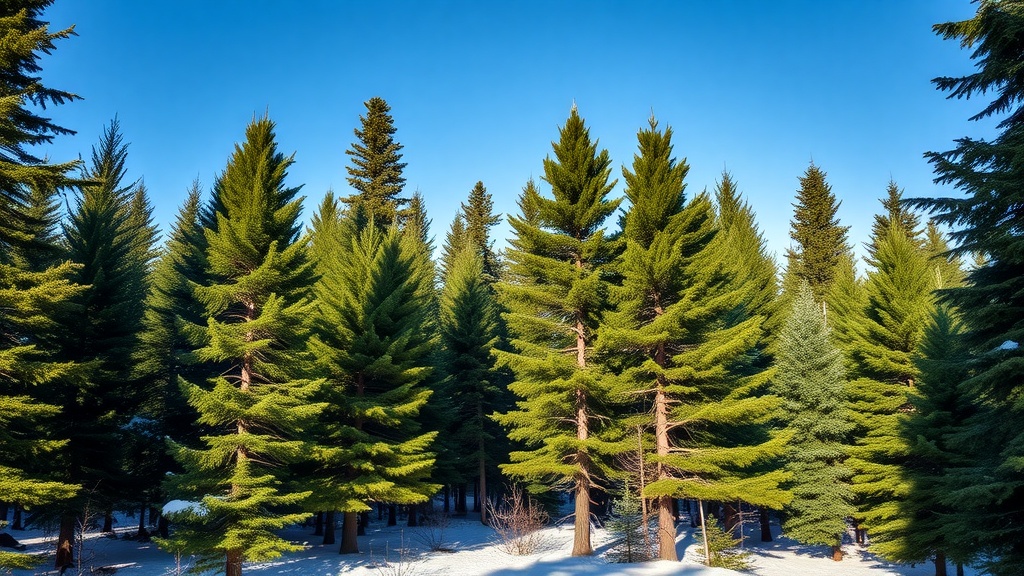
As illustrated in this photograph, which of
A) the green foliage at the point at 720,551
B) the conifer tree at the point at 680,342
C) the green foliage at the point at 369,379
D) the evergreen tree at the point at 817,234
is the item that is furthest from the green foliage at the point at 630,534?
the evergreen tree at the point at 817,234

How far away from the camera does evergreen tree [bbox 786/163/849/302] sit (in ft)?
134

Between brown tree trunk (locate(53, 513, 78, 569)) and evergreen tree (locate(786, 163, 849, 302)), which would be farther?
evergreen tree (locate(786, 163, 849, 302))

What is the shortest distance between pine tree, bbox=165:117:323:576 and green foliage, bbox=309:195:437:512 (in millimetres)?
2130

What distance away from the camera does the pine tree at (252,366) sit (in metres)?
13.0

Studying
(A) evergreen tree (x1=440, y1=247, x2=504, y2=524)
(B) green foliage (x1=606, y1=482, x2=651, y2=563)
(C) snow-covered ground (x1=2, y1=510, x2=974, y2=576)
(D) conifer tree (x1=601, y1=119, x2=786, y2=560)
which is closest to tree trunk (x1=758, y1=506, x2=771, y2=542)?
(C) snow-covered ground (x1=2, y1=510, x2=974, y2=576)

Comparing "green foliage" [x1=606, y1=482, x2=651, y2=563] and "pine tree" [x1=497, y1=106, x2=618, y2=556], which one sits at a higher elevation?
"pine tree" [x1=497, y1=106, x2=618, y2=556]

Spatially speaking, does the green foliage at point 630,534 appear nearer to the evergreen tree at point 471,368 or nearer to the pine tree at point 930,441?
the pine tree at point 930,441

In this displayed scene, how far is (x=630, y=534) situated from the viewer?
1625 cm

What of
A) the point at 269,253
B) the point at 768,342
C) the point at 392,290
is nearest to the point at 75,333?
the point at 269,253

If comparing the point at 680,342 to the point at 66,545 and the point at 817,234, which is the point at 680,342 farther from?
the point at 817,234

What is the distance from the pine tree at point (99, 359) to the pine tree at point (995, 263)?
2198 centimetres

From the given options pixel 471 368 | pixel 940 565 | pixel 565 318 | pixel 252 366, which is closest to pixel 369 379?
pixel 252 366

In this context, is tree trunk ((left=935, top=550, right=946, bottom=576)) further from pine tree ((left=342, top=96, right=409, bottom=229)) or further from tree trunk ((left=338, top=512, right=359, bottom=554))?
pine tree ((left=342, top=96, right=409, bottom=229))

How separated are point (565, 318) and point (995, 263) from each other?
11670 millimetres
